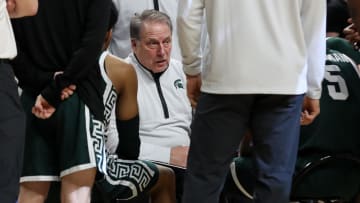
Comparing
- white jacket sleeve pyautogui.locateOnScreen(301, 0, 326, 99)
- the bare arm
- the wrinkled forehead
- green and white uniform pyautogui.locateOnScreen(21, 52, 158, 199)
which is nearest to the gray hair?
the wrinkled forehead

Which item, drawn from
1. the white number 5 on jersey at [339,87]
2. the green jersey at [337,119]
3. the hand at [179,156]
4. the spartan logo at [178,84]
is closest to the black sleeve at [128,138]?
the hand at [179,156]

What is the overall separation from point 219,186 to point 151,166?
507 mm

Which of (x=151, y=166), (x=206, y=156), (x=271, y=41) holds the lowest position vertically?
(x=151, y=166)

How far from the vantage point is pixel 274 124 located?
6.64ft

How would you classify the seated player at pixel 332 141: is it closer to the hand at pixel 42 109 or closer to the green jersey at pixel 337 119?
the green jersey at pixel 337 119

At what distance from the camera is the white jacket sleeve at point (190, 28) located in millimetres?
2020

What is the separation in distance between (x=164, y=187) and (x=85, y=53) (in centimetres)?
67

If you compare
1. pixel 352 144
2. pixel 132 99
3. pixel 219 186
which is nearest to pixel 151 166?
pixel 132 99

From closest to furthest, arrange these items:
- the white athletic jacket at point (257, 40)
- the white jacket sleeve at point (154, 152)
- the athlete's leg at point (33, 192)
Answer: the white athletic jacket at point (257, 40) < the athlete's leg at point (33, 192) < the white jacket sleeve at point (154, 152)

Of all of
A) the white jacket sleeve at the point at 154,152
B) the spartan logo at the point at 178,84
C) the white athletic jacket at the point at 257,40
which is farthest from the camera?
the spartan logo at the point at 178,84

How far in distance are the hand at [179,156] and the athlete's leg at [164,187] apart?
0.36 ft

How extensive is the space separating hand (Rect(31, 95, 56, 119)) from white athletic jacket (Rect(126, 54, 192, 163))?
616mm

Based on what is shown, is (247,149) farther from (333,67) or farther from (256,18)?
(256,18)

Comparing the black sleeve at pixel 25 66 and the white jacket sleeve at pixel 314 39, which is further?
the black sleeve at pixel 25 66
